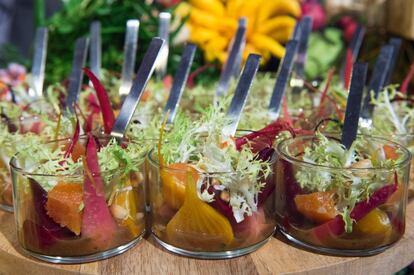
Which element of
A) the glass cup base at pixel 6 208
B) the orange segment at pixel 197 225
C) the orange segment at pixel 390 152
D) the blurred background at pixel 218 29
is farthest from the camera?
the blurred background at pixel 218 29

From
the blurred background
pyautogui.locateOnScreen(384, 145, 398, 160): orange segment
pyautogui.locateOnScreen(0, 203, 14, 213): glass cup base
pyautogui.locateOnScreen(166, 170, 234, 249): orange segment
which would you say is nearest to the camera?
pyautogui.locateOnScreen(166, 170, 234, 249): orange segment

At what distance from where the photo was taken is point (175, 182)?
79 centimetres

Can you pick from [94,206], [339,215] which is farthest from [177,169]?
[339,215]

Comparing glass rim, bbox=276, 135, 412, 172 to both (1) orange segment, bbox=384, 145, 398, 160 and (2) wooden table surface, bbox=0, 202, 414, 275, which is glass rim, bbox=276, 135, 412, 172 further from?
(2) wooden table surface, bbox=0, 202, 414, 275

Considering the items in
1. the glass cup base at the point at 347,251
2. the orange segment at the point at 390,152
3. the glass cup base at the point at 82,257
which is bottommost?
the glass cup base at the point at 82,257

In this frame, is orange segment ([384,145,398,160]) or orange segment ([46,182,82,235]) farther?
orange segment ([384,145,398,160])

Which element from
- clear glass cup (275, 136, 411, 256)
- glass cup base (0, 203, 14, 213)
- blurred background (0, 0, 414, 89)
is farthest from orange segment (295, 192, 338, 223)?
blurred background (0, 0, 414, 89)

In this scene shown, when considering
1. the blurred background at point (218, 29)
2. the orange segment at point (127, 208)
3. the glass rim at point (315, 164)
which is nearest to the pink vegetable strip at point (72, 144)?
the orange segment at point (127, 208)

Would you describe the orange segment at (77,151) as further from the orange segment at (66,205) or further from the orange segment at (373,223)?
the orange segment at (373,223)

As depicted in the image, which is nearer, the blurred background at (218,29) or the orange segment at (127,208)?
the orange segment at (127,208)

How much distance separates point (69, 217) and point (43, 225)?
0.05 metres

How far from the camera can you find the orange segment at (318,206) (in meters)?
0.81

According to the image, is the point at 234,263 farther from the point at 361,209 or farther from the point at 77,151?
the point at 77,151

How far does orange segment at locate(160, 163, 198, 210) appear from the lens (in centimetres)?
79
